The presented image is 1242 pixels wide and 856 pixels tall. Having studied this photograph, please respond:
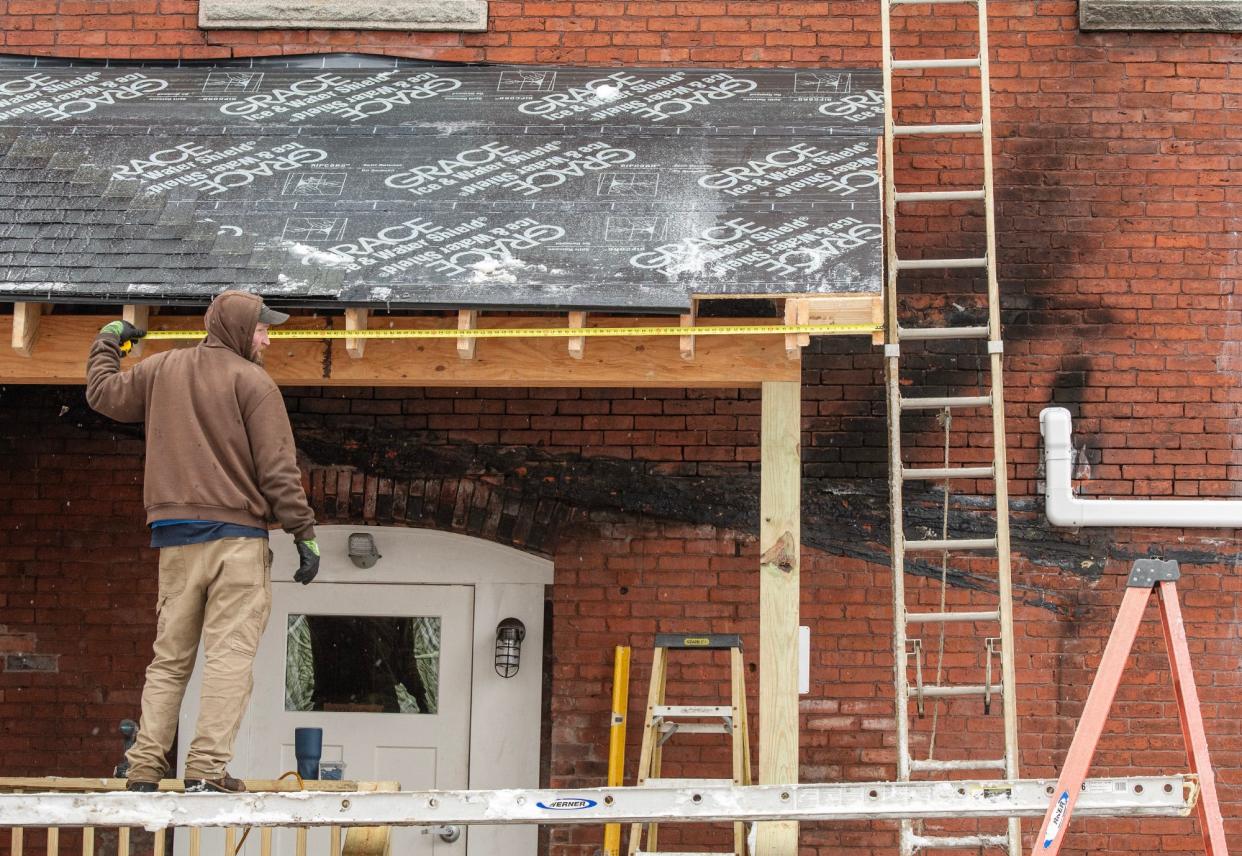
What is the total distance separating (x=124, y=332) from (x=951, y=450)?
13.5 feet

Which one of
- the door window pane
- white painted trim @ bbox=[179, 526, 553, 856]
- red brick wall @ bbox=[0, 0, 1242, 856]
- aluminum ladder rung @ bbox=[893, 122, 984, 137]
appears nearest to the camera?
aluminum ladder rung @ bbox=[893, 122, 984, 137]

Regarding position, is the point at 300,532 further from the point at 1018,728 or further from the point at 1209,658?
the point at 1209,658

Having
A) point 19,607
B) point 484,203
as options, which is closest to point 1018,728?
point 484,203

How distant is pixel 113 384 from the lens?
5402 millimetres

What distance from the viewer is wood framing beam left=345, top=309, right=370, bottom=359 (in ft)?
19.3

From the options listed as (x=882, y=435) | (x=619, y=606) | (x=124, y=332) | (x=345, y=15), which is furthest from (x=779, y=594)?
(x=345, y=15)

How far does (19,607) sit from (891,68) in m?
5.29

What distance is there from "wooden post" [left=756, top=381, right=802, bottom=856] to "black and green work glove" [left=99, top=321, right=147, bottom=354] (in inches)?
95.4

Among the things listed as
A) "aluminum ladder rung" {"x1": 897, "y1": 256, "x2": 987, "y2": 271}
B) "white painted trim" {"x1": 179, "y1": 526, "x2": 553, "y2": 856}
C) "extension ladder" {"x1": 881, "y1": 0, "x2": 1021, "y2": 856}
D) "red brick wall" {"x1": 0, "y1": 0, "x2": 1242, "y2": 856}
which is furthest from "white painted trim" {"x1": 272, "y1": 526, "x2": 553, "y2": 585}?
"aluminum ladder rung" {"x1": 897, "y1": 256, "x2": 987, "y2": 271}

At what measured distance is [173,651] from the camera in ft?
17.6

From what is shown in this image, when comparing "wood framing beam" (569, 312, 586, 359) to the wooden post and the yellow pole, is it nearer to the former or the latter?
the wooden post

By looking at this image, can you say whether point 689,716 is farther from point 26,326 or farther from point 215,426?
point 26,326

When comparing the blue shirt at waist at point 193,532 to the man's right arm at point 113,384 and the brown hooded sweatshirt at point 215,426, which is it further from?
the man's right arm at point 113,384

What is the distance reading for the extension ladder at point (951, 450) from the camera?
6594 millimetres
